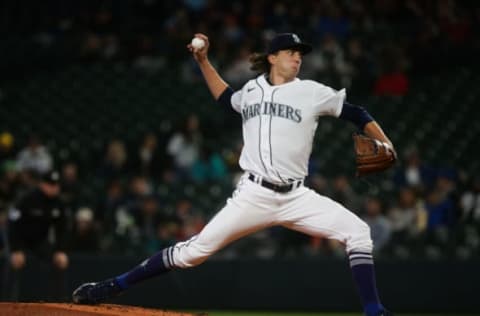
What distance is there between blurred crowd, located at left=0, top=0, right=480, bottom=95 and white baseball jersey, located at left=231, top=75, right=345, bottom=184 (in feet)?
25.6

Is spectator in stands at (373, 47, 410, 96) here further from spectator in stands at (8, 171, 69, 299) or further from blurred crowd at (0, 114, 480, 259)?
spectator in stands at (8, 171, 69, 299)

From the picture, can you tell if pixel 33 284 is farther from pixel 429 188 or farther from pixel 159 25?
pixel 159 25

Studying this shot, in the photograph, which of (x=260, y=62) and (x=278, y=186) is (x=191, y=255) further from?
(x=260, y=62)

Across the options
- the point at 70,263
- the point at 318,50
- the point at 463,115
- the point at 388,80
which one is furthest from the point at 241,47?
the point at 70,263

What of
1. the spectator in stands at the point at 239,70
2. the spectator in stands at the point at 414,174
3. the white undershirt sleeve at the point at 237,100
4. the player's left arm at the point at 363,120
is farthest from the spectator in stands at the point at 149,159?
the player's left arm at the point at 363,120

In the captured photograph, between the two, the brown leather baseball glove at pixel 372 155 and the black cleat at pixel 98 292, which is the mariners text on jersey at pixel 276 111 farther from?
the black cleat at pixel 98 292

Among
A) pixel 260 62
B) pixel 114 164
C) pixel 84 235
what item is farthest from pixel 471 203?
pixel 260 62

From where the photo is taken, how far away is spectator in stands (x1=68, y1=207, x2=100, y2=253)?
10.9 metres

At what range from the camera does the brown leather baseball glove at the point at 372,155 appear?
18.5 feet

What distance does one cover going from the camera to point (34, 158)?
481 inches

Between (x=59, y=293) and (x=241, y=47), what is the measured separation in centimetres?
611

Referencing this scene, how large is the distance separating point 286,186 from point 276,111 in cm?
45

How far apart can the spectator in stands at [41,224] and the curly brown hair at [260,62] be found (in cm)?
332

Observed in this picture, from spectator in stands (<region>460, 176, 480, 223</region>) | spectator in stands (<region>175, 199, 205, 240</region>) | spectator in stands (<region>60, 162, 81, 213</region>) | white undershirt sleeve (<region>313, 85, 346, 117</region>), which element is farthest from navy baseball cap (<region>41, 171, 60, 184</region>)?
spectator in stands (<region>460, 176, 480, 223</region>)
